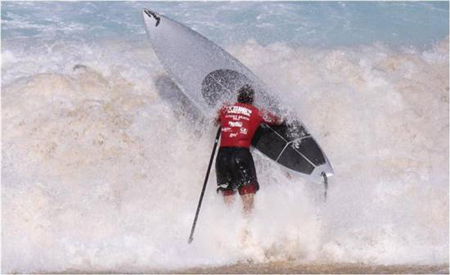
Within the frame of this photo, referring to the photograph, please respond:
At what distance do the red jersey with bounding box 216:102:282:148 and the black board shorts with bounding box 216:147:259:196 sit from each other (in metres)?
0.14

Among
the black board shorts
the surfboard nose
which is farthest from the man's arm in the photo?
the surfboard nose

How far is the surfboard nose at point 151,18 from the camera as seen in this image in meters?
7.00

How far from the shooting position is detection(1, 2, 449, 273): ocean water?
16.5 feet

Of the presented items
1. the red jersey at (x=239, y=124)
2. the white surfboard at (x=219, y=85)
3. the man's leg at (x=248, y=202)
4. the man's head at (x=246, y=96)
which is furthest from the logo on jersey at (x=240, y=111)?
the man's leg at (x=248, y=202)

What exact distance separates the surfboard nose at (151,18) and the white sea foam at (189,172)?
828 millimetres

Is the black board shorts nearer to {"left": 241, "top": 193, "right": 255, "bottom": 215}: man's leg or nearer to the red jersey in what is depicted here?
{"left": 241, "top": 193, "right": 255, "bottom": 215}: man's leg

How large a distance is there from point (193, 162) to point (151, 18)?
2234mm

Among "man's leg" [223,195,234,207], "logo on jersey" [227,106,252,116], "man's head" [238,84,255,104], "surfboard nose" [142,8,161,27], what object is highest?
"surfboard nose" [142,8,161,27]

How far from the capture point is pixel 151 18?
23.0ft

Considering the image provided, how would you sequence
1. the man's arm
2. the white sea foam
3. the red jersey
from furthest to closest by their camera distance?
the man's arm, the red jersey, the white sea foam

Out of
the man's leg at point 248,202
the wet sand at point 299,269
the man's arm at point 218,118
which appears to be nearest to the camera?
the wet sand at point 299,269

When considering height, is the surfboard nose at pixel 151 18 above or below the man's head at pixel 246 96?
above

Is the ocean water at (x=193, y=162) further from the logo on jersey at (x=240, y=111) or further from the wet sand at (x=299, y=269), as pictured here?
the logo on jersey at (x=240, y=111)

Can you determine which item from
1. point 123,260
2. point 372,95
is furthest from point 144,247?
point 372,95
